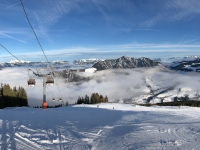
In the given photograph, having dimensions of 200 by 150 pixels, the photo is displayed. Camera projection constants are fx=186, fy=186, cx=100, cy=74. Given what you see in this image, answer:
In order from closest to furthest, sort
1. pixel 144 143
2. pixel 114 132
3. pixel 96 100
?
1. pixel 144 143
2. pixel 114 132
3. pixel 96 100

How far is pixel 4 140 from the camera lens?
7.97m

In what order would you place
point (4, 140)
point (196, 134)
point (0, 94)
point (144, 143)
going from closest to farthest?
point (144, 143) < point (4, 140) < point (196, 134) < point (0, 94)

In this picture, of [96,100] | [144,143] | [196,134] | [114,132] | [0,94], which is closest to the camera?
[144,143]

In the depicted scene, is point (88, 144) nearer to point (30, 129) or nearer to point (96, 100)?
point (30, 129)

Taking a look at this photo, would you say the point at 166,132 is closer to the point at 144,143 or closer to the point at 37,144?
the point at 144,143

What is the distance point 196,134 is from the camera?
8562 mm

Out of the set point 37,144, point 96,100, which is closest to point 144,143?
point 37,144

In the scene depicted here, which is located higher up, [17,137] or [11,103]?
[17,137]

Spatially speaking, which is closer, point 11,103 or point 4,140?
point 4,140

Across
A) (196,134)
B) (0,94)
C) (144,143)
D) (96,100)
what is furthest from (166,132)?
(96,100)

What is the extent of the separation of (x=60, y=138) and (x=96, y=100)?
312 ft

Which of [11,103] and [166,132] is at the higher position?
[166,132]

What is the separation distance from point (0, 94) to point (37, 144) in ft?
249

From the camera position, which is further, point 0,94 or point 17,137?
point 0,94
